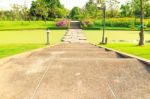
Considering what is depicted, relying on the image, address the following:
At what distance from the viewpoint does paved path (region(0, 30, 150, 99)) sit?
662cm

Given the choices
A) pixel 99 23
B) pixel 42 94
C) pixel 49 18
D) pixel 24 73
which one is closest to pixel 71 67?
pixel 24 73

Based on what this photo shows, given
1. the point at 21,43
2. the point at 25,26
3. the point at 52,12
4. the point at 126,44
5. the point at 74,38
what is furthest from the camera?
the point at 52,12

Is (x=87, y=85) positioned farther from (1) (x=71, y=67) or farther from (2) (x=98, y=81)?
(1) (x=71, y=67)

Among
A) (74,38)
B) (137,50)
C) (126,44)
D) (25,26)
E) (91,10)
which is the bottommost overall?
(74,38)

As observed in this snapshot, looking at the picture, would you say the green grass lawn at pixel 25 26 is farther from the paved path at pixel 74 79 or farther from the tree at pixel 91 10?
the paved path at pixel 74 79

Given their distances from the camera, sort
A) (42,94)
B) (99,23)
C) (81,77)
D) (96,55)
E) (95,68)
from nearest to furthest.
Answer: (42,94), (81,77), (95,68), (96,55), (99,23)

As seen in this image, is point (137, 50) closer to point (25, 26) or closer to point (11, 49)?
point (11, 49)

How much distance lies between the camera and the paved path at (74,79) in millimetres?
6625

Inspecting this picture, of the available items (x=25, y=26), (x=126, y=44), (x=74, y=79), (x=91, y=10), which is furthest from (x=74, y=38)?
(x=91, y=10)

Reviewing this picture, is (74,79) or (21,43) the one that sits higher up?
(74,79)

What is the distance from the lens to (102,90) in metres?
6.95

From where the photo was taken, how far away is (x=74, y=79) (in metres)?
7.89

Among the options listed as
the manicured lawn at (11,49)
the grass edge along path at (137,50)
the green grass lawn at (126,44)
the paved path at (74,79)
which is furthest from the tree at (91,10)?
the paved path at (74,79)

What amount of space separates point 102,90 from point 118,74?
1.65m
